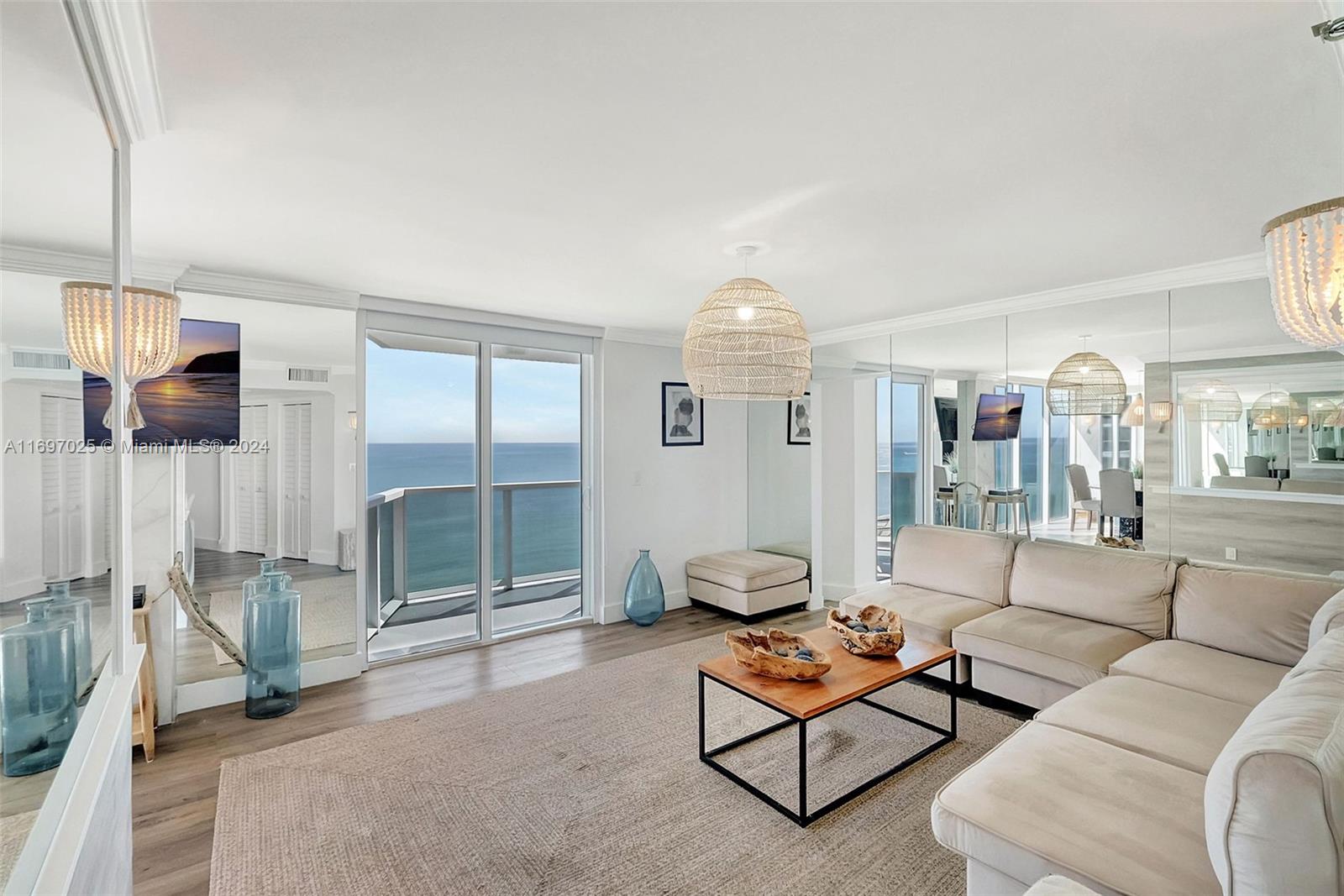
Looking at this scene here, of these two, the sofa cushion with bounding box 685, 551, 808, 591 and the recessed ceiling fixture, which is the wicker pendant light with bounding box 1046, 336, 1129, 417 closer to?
the recessed ceiling fixture

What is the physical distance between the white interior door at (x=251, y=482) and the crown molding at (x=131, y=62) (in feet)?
6.76

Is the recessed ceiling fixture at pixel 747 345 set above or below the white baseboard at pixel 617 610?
above

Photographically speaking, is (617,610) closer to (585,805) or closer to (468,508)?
(468,508)

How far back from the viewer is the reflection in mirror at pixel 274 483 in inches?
136

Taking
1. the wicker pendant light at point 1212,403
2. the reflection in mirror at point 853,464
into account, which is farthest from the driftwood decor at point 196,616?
the wicker pendant light at point 1212,403

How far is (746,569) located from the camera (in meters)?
5.20

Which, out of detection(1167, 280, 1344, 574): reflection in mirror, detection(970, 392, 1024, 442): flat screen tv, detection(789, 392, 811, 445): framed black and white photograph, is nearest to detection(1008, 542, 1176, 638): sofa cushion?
detection(1167, 280, 1344, 574): reflection in mirror

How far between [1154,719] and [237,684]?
439 centimetres

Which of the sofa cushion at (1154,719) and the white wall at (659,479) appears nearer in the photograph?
the sofa cushion at (1154,719)

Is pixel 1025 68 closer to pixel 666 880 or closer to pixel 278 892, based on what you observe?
pixel 666 880

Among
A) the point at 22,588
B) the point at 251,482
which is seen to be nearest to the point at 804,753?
the point at 22,588

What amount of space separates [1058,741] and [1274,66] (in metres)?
2.03

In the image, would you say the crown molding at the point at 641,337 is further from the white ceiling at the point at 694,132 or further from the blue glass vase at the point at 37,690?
the blue glass vase at the point at 37,690

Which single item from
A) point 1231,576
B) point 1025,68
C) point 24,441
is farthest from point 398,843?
point 1231,576
